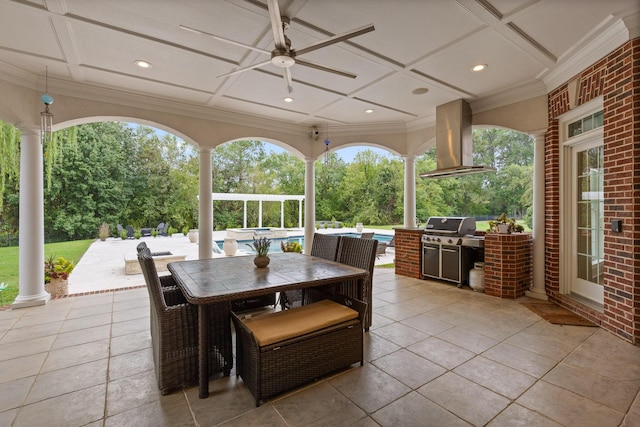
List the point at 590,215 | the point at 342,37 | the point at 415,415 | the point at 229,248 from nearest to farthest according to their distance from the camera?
the point at 415,415 → the point at 342,37 → the point at 590,215 → the point at 229,248

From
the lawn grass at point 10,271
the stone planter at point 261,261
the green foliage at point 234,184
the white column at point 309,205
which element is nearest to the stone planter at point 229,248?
the white column at point 309,205

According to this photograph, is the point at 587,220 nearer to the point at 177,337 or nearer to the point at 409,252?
the point at 409,252

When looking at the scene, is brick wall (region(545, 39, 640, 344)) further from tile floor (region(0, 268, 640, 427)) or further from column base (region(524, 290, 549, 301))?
column base (region(524, 290, 549, 301))

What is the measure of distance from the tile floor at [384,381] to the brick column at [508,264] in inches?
34.9

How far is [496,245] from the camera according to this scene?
13.9 feet

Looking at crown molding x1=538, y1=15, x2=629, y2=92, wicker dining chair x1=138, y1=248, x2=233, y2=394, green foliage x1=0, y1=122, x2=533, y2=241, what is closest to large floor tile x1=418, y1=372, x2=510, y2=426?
wicker dining chair x1=138, y1=248, x2=233, y2=394

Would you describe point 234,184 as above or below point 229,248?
above

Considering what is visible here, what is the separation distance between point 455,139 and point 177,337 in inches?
183

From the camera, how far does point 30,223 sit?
150 inches

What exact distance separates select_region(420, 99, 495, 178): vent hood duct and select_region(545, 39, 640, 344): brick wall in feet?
4.96

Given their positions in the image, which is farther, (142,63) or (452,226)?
(452,226)

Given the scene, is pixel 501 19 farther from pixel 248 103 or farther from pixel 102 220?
pixel 102 220

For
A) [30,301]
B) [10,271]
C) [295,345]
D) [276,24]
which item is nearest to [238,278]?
[295,345]

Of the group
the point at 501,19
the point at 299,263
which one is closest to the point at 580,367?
the point at 299,263
